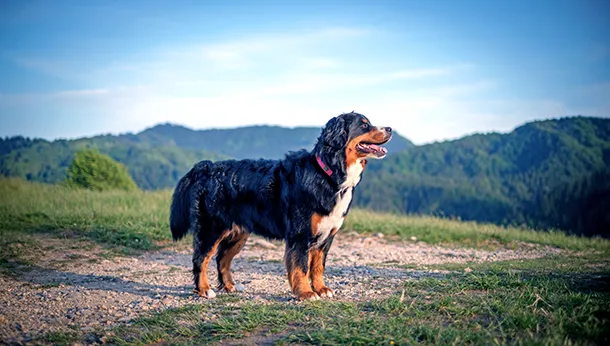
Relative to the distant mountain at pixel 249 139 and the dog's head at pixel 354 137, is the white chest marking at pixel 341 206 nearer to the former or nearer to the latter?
the dog's head at pixel 354 137

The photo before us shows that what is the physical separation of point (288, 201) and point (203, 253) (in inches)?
60.8

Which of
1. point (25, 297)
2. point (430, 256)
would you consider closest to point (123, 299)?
point (25, 297)

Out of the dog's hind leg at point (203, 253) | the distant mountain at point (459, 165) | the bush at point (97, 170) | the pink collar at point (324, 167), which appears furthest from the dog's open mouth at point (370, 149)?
the distant mountain at point (459, 165)

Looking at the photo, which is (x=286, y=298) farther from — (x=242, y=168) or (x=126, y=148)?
(x=126, y=148)

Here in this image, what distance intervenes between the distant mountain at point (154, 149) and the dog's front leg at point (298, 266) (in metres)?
1.34

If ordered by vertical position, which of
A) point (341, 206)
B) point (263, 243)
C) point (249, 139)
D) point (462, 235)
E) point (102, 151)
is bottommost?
point (462, 235)

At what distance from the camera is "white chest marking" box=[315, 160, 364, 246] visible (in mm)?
6438

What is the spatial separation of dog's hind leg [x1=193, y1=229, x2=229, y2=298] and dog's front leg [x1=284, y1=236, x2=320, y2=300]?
1.22 m

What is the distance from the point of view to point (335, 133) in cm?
646

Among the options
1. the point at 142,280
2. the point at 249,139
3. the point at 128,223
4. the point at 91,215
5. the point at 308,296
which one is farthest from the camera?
the point at 249,139

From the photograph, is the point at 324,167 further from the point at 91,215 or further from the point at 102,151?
the point at 102,151

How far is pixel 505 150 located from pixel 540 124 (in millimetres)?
8506

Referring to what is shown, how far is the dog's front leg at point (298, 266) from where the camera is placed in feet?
20.8

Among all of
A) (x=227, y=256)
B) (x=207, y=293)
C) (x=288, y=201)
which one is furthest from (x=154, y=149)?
(x=288, y=201)
